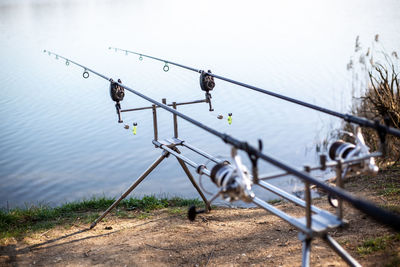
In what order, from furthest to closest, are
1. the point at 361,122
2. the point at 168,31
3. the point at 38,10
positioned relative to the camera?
the point at 38,10 < the point at 168,31 < the point at 361,122

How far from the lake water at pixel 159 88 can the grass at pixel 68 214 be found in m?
1.29

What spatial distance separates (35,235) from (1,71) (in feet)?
29.3

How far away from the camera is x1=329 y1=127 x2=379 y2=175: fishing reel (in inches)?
86.7

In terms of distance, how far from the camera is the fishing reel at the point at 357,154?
220 cm

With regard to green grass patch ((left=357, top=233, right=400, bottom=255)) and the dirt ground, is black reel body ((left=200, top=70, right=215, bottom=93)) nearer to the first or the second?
the dirt ground

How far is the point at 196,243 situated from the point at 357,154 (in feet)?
5.25

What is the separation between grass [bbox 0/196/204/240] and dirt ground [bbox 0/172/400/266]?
0.14 m

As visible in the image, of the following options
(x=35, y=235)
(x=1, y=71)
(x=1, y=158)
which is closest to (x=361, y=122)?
(x=35, y=235)

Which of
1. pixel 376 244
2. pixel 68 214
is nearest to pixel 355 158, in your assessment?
pixel 376 244

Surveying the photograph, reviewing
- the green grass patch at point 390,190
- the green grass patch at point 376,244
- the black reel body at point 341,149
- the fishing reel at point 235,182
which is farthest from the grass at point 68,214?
the black reel body at point 341,149

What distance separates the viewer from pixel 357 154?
231 cm

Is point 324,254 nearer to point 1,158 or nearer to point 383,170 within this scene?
point 383,170

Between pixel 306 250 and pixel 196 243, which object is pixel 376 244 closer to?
pixel 306 250

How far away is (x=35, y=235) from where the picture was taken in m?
3.92
